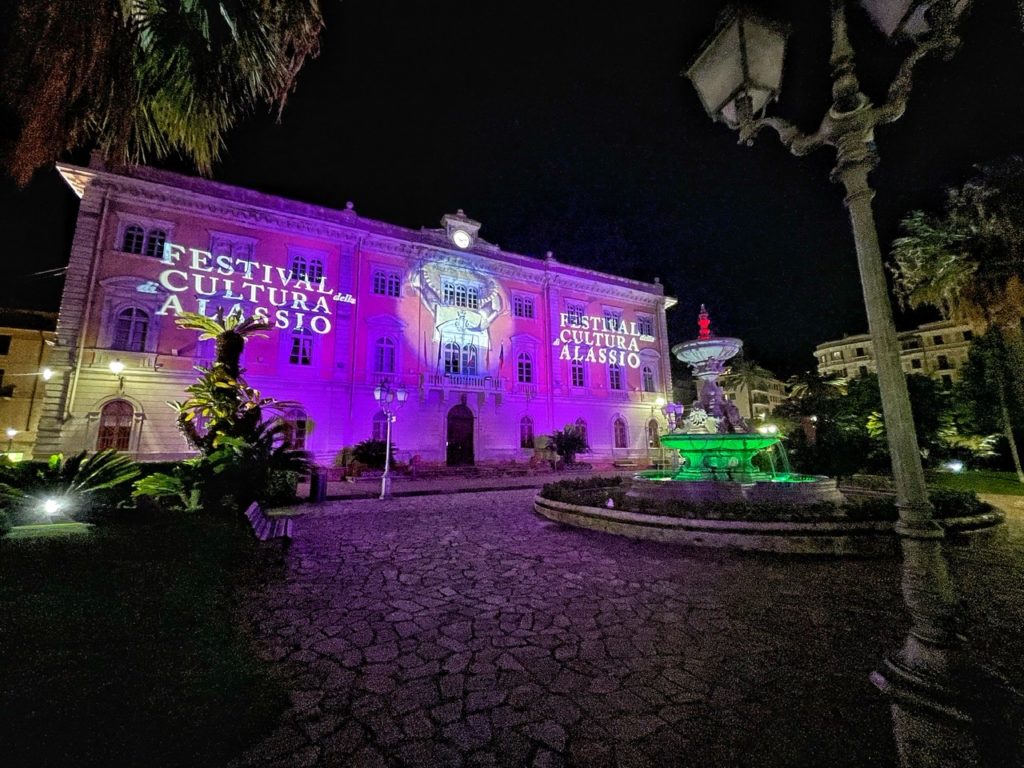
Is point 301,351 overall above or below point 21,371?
below

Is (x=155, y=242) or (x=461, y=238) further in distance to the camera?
(x=461, y=238)

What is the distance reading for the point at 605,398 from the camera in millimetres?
27312

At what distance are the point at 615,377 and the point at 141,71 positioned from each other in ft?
88.5

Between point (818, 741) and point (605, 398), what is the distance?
25.7 meters

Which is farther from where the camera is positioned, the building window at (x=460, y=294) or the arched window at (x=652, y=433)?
the arched window at (x=652, y=433)

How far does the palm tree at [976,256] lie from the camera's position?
12.9m

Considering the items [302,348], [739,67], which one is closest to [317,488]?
[302,348]

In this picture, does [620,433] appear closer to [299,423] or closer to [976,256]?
[976,256]

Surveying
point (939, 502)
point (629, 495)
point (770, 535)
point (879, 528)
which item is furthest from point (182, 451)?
point (939, 502)

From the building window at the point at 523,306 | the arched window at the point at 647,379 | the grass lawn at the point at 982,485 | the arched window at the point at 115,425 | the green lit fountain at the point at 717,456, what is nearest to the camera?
the green lit fountain at the point at 717,456

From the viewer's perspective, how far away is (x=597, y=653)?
3.03m

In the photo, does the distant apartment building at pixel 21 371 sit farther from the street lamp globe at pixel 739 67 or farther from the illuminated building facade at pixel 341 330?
the street lamp globe at pixel 739 67

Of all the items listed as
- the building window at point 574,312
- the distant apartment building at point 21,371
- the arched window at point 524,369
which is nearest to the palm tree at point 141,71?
the arched window at point 524,369

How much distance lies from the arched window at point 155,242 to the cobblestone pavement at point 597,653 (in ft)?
63.8
